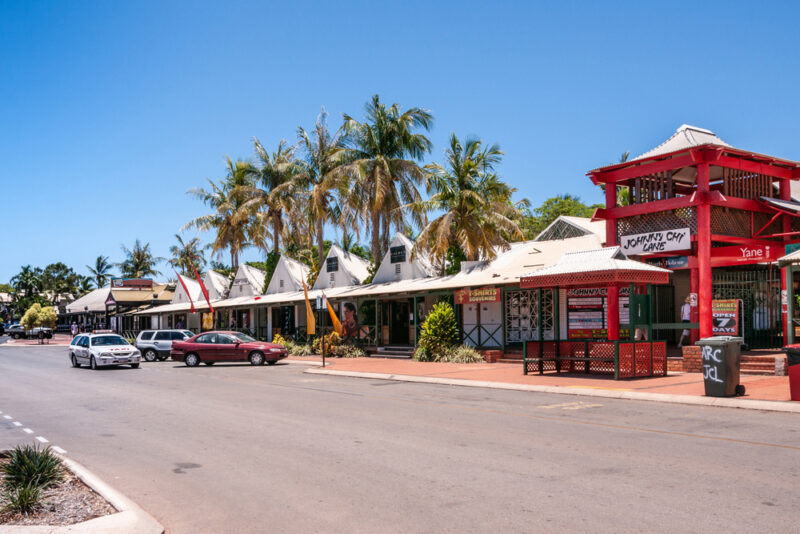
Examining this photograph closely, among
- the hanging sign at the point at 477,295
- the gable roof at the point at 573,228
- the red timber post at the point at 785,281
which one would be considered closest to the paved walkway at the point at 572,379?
the red timber post at the point at 785,281

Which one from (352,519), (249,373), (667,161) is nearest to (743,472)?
(352,519)

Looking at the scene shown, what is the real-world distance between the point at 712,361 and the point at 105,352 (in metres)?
21.4

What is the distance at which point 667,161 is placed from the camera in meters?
19.7

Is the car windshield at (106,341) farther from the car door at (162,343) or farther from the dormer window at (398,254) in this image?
the dormer window at (398,254)

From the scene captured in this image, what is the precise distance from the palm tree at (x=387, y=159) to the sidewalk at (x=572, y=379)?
13185mm

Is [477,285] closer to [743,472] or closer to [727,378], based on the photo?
[727,378]

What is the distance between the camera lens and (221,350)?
27438mm

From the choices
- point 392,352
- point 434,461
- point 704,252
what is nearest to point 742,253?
point 704,252

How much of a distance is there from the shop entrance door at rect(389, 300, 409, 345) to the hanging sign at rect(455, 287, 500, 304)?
28.0ft

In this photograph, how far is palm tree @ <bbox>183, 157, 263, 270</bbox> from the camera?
49.6 m

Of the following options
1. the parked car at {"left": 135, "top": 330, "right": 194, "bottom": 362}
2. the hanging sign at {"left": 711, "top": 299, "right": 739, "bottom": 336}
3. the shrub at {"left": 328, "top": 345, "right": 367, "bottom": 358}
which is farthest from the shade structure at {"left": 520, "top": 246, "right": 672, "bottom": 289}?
the parked car at {"left": 135, "top": 330, "right": 194, "bottom": 362}

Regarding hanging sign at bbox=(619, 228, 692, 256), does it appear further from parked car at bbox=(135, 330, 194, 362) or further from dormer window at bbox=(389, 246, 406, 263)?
parked car at bbox=(135, 330, 194, 362)

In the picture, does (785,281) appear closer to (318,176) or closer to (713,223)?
(713,223)

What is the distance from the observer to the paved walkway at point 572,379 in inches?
566
